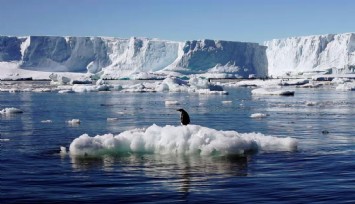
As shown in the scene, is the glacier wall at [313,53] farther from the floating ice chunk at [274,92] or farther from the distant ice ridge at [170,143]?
the distant ice ridge at [170,143]

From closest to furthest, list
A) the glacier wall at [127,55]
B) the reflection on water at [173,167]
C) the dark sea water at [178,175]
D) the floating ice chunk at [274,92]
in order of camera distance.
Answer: the dark sea water at [178,175], the reflection on water at [173,167], the floating ice chunk at [274,92], the glacier wall at [127,55]

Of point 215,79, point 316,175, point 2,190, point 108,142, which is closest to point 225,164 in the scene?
point 316,175

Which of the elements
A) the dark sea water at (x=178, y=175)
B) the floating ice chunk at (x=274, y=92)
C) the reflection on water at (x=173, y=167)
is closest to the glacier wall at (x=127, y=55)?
the floating ice chunk at (x=274, y=92)

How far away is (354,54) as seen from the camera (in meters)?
160

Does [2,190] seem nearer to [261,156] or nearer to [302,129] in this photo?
[261,156]

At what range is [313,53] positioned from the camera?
557 ft

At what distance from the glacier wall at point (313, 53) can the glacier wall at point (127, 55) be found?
25.3 meters

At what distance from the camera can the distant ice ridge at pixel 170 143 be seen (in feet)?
51.5

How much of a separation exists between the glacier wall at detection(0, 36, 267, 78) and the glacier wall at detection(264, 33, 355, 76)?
25.3 m

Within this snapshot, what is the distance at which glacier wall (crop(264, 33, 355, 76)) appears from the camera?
530 ft

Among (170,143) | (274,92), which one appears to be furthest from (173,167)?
(274,92)

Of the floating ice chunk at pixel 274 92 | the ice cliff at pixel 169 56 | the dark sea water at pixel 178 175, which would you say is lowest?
the dark sea water at pixel 178 175

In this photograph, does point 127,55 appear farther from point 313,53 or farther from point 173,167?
point 173,167

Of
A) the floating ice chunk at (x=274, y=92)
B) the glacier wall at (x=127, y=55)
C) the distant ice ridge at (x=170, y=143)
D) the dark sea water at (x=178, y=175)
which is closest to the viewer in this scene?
the dark sea water at (x=178, y=175)
